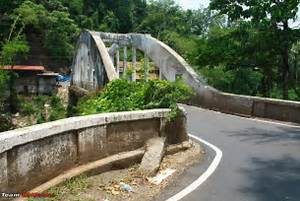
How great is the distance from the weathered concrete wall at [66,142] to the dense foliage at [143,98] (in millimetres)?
617

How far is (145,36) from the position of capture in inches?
1319

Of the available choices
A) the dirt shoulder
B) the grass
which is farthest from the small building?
the grass

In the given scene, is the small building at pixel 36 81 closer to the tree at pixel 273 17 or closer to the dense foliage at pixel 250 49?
the dense foliage at pixel 250 49

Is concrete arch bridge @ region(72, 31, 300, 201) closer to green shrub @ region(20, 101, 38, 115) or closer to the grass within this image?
the grass

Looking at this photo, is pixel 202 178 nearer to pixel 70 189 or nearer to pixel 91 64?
pixel 70 189

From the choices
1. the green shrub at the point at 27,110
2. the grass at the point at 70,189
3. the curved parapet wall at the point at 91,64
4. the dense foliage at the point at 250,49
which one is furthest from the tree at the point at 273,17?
the grass at the point at 70,189

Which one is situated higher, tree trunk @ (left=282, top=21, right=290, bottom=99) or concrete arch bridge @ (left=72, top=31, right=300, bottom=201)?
tree trunk @ (left=282, top=21, right=290, bottom=99)

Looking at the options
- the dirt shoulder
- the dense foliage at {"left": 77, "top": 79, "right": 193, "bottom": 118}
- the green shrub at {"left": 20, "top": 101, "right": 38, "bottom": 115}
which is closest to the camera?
the dirt shoulder

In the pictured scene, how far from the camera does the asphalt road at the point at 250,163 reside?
804 cm

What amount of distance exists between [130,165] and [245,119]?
9.09 m

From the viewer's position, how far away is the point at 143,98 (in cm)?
1176

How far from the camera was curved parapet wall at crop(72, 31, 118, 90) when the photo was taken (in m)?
23.6

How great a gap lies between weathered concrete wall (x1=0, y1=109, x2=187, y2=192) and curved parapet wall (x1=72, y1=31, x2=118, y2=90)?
10.6m

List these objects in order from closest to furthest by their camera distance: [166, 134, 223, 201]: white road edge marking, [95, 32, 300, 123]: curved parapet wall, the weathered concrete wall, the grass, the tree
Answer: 1. the weathered concrete wall
2. the grass
3. [166, 134, 223, 201]: white road edge marking
4. [95, 32, 300, 123]: curved parapet wall
5. the tree
